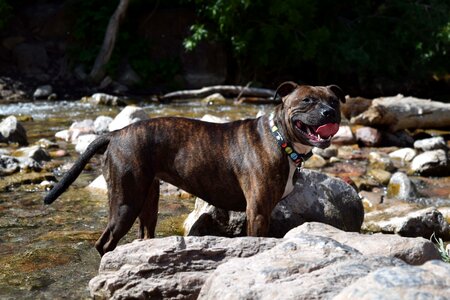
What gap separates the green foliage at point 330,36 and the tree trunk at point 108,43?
2268mm

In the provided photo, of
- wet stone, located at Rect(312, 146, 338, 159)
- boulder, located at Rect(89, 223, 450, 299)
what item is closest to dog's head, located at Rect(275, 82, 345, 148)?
boulder, located at Rect(89, 223, 450, 299)

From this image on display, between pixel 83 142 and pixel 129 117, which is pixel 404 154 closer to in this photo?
pixel 129 117

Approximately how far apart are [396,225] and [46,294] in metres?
3.27

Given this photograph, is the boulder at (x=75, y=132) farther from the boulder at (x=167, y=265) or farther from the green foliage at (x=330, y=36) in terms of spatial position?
the boulder at (x=167, y=265)

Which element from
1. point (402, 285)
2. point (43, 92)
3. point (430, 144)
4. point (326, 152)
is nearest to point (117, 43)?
point (43, 92)

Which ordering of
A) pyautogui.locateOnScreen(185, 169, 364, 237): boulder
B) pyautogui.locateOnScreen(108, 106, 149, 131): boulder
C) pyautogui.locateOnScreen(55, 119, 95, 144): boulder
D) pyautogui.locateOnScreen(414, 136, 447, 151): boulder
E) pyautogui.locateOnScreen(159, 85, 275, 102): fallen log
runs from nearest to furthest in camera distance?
pyautogui.locateOnScreen(185, 169, 364, 237): boulder
pyautogui.locateOnScreen(414, 136, 447, 151): boulder
pyautogui.locateOnScreen(108, 106, 149, 131): boulder
pyautogui.locateOnScreen(55, 119, 95, 144): boulder
pyautogui.locateOnScreen(159, 85, 275, 102): fallen log

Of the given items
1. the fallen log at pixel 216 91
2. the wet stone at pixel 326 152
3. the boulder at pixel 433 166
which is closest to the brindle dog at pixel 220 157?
the boulder at pixel 433 166

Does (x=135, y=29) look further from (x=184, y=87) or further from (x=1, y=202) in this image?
(x=1, y=202)

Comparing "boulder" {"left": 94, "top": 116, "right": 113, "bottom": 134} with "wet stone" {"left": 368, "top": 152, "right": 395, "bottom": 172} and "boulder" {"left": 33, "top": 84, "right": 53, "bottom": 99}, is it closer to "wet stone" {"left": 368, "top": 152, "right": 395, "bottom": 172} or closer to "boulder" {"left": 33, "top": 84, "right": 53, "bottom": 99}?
"wet stone" {"left": 368, "top": 152, "right": 395, "bottom": 172}

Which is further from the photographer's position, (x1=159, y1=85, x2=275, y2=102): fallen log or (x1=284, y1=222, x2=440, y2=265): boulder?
(x1=159, y1=85, x2=275, y2=102): fallen log

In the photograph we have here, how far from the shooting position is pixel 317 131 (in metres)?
5.05

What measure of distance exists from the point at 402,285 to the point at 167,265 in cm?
172

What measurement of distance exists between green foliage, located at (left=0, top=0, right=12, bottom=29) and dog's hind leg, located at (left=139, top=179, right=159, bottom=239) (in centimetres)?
1706

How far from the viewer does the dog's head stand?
5035 mm
